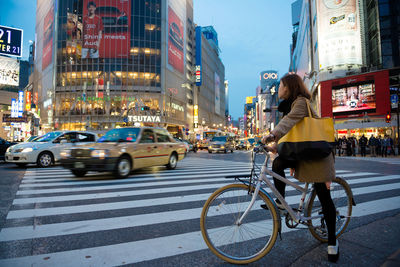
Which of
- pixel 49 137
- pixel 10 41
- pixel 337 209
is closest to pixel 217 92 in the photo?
pixel 10 41

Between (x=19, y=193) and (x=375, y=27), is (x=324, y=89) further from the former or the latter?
(x=19, y=193)

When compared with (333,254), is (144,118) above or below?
above

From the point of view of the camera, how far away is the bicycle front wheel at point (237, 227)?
242 centimetres

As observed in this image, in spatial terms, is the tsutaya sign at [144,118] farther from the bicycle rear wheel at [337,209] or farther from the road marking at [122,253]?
the bicycle rear wheel at [337,209]

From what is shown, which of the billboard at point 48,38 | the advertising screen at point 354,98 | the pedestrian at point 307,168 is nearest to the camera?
the pedestrian at point 307,168

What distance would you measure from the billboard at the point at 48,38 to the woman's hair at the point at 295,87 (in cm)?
6277

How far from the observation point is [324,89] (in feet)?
119

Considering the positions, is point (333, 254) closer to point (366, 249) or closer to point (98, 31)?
point (366, 249)

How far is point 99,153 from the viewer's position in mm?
7543

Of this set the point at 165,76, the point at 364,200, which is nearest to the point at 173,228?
the point at 364,200

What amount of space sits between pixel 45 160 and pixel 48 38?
5863 centimetres

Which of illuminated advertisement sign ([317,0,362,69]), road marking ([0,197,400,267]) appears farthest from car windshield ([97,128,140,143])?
illuminated advertisement sign ([317,0,362,69])

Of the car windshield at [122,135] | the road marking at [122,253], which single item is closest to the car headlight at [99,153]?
the car windshield at [122,135]

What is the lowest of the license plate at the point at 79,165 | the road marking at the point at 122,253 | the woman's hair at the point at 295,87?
the road marking at the point at 122,253
